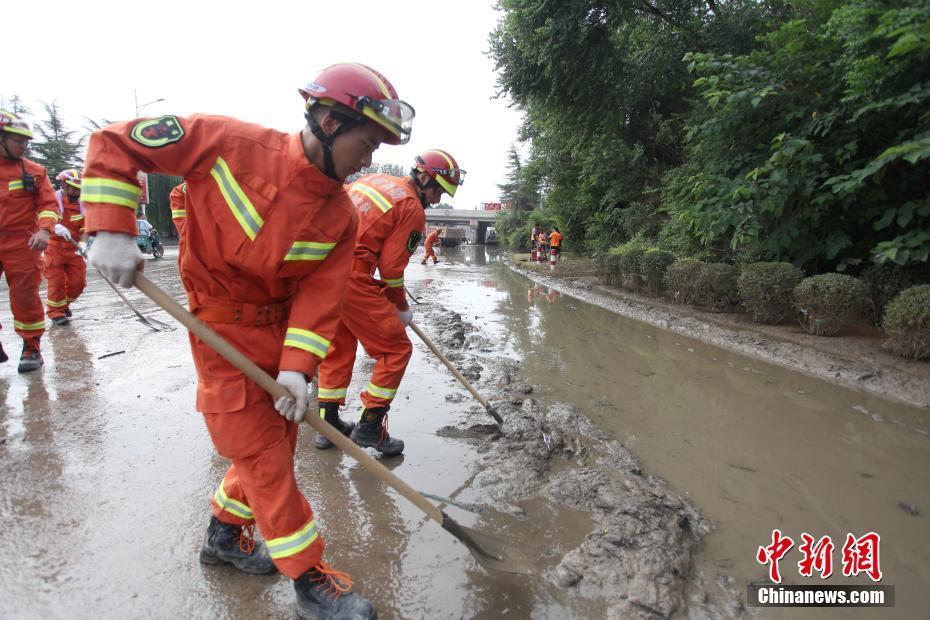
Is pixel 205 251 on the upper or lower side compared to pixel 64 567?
upper

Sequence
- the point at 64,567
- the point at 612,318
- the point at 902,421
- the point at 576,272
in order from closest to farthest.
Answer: the point at 64,567, the point at 902,421, the point at 612,318, the point at 576,272

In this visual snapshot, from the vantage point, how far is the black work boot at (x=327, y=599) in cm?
184

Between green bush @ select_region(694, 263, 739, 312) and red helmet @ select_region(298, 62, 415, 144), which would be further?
green bush @ select_region(694, 263, 739, 312)

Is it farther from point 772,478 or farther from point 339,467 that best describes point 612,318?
point 339,467

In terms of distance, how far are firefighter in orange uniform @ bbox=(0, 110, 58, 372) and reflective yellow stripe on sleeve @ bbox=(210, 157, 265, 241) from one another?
400 cm

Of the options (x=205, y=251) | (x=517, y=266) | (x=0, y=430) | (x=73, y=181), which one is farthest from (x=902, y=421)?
(x=517, y=266)

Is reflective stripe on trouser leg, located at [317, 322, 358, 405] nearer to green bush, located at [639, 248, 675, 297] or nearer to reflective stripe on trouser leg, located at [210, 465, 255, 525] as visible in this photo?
reflective stripe on trouser leg, located at [210, 465, 255, 525]

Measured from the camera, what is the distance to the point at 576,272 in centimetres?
1577

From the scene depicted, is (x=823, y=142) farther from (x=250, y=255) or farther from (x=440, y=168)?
(x=250, y=255)

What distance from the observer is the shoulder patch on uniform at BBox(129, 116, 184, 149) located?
65.3 inches

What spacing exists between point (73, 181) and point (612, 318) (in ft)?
27.9

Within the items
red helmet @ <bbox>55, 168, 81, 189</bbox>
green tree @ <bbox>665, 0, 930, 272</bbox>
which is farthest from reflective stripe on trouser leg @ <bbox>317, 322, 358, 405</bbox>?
red helmet @ <bbox>55, 168, 81, 189</bbox>

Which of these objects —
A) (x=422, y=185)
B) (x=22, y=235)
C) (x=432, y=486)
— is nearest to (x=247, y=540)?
(x=432, y=486)

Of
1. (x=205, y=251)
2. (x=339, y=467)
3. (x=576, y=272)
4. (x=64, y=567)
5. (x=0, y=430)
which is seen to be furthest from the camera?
(x=576, y=272)
